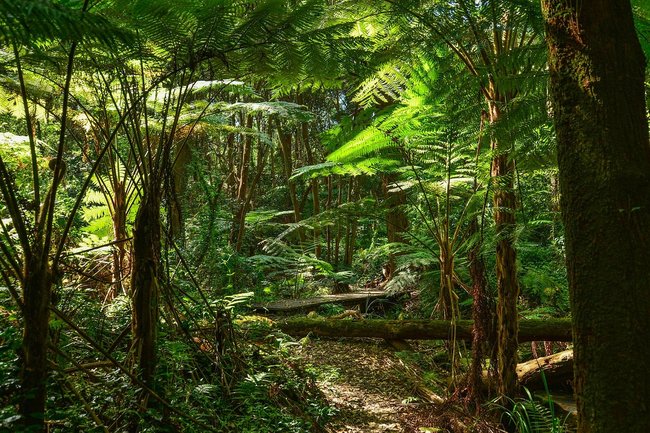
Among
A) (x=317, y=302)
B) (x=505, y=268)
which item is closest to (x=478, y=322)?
(x=505, y=268)

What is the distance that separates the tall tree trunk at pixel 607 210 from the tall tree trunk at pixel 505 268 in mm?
1362

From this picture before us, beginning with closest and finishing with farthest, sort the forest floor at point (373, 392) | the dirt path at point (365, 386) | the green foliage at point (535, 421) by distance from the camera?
1. the green foliage at point (535, 421)
2. the forest floor at point (373, 392)
3. the dirt path at point (365, 386)

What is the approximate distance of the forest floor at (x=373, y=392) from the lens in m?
3.02

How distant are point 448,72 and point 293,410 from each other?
224 centimetres

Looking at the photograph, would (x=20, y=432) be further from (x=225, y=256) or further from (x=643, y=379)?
(x=225, y=256)

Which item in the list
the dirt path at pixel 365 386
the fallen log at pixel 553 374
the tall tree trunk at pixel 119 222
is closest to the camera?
the dirt path at pixel 365 386

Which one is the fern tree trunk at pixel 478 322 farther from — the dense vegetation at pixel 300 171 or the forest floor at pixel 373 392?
the forest floor at pixel 373 392

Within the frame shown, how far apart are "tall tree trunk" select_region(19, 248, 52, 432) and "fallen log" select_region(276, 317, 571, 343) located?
3193 mm

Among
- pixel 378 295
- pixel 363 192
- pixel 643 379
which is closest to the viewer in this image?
pixel 643 379

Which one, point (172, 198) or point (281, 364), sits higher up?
point (172, 198)

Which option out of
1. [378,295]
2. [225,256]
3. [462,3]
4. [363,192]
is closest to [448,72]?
[462,3]

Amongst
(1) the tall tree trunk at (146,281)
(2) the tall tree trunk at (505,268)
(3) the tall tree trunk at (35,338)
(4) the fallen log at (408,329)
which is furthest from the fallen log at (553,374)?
(3) the tall tree trunk at (35,338)

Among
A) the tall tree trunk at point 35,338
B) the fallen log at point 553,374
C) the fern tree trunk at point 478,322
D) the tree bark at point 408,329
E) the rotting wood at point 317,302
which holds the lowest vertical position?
the fallen log at point 553,374

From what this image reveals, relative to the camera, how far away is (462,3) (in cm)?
259
